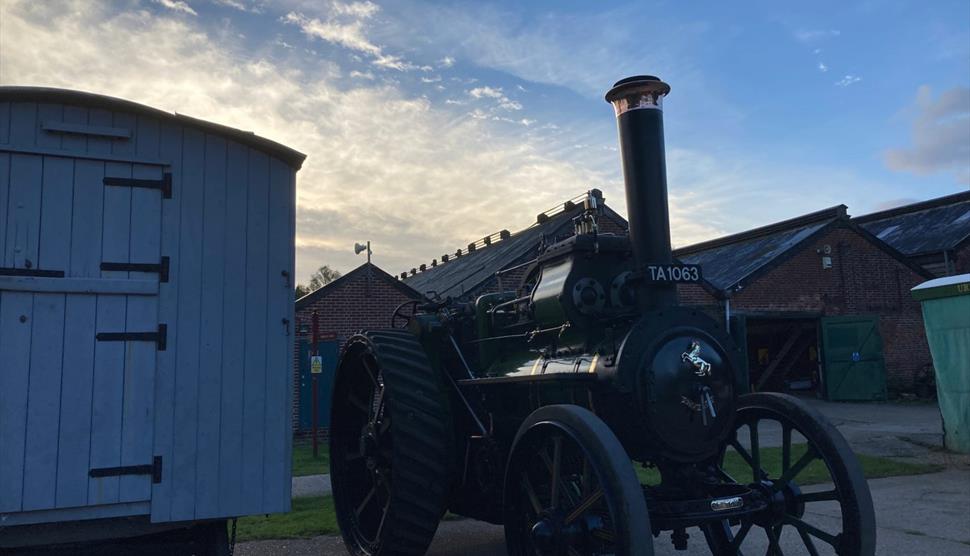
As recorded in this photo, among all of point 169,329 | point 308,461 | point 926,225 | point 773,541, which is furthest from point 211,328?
point 926,225

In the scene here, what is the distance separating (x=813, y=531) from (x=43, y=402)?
13.6 ft

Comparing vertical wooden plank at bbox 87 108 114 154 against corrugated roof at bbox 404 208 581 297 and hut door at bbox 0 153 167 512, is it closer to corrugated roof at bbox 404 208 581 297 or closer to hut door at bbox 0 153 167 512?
hut door at bbox 0 153 167 512

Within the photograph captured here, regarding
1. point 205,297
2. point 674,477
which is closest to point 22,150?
point 205,297

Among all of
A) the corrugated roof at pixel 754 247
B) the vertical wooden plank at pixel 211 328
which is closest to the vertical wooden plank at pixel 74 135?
the vertical wooden plank at pixel 211 328

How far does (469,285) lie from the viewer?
59.1 feet

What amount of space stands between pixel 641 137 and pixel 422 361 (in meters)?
2.19

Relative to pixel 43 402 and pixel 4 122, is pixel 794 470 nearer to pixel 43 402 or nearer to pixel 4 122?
pixel 43 402

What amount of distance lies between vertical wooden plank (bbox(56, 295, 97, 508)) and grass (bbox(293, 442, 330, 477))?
531 cm

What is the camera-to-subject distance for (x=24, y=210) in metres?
3.95

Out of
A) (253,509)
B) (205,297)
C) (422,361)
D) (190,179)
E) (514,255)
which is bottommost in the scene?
(253,509)

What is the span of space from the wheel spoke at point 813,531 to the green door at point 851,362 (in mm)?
16133

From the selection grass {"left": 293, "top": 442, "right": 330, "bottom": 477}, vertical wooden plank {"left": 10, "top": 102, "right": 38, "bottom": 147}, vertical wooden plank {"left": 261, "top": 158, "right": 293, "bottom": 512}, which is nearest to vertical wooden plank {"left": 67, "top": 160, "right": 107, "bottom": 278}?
vertical wooden plank {"left": 10, "top": 102, "right": 38, "bottom": 147}

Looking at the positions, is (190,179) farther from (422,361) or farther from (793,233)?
(793,233)

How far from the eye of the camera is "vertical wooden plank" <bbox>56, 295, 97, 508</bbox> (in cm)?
392
